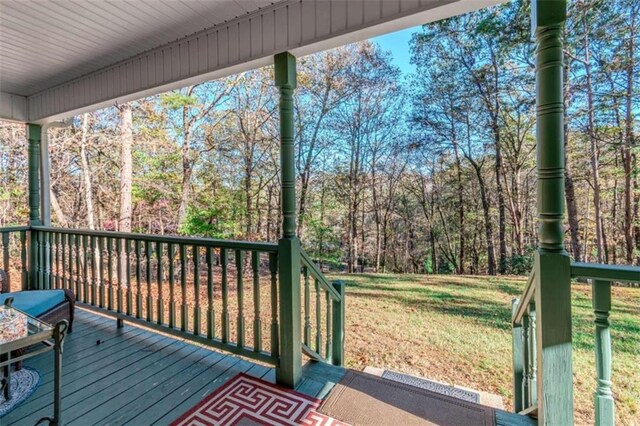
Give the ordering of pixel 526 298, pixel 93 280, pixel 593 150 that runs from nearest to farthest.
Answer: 1. pixel 526 298
2. pixel 93 280
3. pixel 593 150

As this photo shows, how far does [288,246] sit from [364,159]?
763 centimetres

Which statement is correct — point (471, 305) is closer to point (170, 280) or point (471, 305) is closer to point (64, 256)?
point (170, 280)

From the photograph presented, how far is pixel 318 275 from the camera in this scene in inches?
98.9

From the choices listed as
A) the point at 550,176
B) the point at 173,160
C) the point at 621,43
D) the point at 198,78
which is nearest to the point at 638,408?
the point at 550,176

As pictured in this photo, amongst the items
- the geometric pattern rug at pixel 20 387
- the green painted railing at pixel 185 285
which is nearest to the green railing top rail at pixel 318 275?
the green painted railing at pixel 185 285

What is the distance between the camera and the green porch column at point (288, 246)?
2115 mm

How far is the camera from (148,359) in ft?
8.25

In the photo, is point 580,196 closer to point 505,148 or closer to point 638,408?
point 505,148

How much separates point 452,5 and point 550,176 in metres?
1.02

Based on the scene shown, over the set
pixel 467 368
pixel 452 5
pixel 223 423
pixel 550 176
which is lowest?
pixel 467 368

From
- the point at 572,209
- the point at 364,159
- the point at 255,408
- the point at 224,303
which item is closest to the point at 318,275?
the point at 224,303

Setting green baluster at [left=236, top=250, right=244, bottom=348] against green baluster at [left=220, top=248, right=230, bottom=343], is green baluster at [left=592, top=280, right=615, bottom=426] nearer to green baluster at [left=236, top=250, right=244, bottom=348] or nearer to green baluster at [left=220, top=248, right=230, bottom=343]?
green baluster at [left=236, top=250, right=244, bottom=348]

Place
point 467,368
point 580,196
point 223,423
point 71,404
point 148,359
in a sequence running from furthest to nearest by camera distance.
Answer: point 580,196 < point 467,368 < point 148,359 < point 71,404 < point 223,423

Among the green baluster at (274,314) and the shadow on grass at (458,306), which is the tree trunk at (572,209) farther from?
the green baluster at (274,314)
